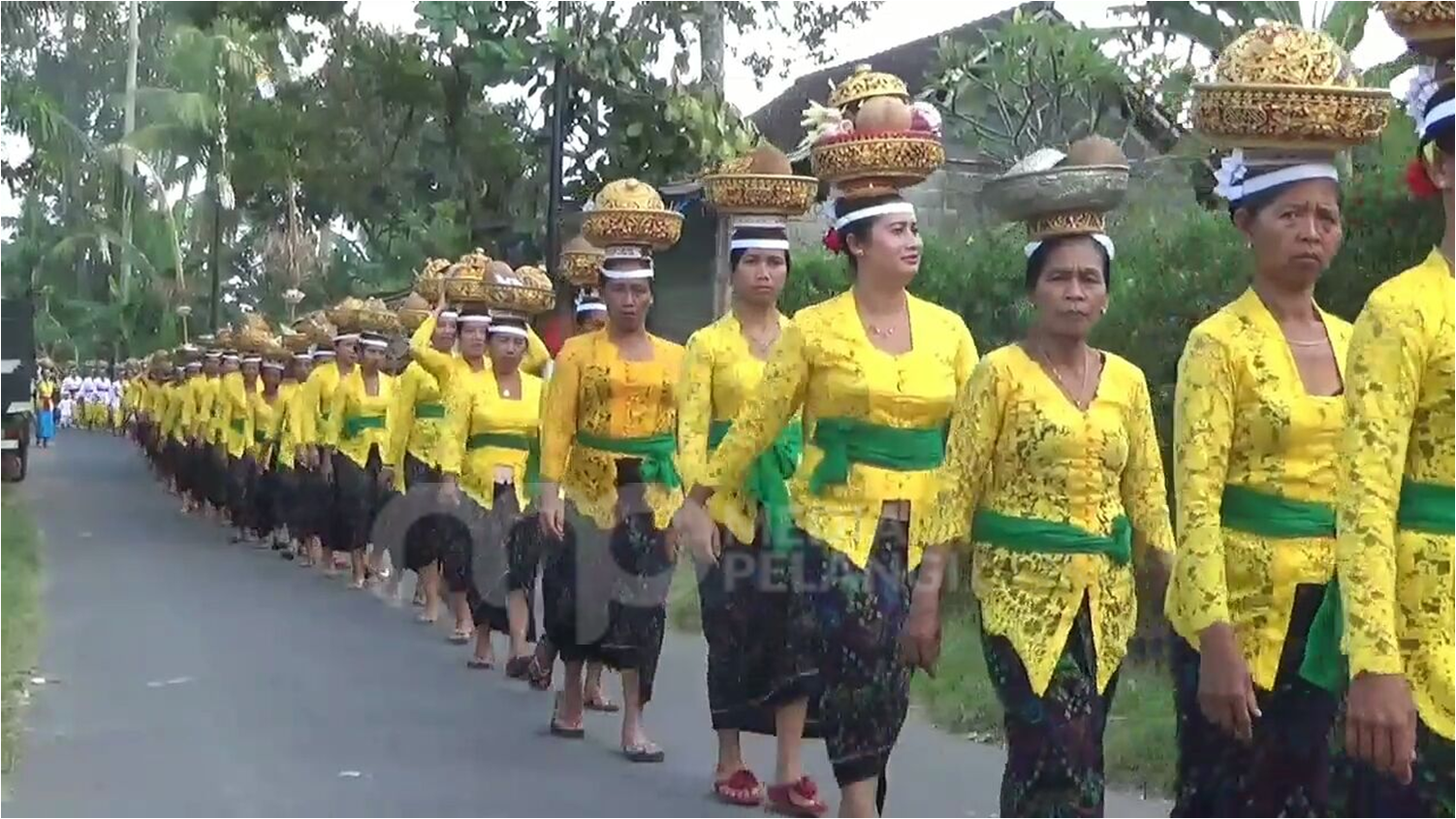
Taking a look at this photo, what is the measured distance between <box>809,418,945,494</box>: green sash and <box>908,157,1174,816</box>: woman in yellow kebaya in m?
0.69

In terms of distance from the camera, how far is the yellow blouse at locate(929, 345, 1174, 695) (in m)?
4.85

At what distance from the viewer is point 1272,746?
432 centimetres

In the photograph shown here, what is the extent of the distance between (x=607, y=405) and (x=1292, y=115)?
3988 mm

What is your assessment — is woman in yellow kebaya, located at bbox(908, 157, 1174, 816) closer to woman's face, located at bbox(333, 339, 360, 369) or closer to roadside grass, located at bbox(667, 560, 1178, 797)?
roadside grass, located at bbox(667, 560, 1178, 797)

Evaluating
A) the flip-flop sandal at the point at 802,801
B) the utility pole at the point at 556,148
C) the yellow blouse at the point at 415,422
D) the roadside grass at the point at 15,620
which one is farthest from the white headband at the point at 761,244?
the utility pole at the point at 556,148

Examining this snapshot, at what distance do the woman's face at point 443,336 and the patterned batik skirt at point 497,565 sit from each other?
2.71 feet

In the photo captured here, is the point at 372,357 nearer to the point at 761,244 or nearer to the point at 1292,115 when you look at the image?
the point at 761,244

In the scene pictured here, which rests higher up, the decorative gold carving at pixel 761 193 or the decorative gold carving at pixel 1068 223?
the decorative gold carving at pixel 761 193

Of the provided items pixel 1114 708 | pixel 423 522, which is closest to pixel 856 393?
pixel 1114 708

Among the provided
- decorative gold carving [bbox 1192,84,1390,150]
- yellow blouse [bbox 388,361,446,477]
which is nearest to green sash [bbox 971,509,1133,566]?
decorative gold carving [bbox 1192,84,1390,150]

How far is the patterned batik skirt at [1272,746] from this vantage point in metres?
4.30

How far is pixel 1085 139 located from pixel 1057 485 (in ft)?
2.74

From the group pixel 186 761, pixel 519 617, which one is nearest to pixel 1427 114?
pixel 186 761

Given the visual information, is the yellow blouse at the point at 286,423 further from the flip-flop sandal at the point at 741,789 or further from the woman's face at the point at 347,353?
the flip-flop sandal at the point at 741,789
